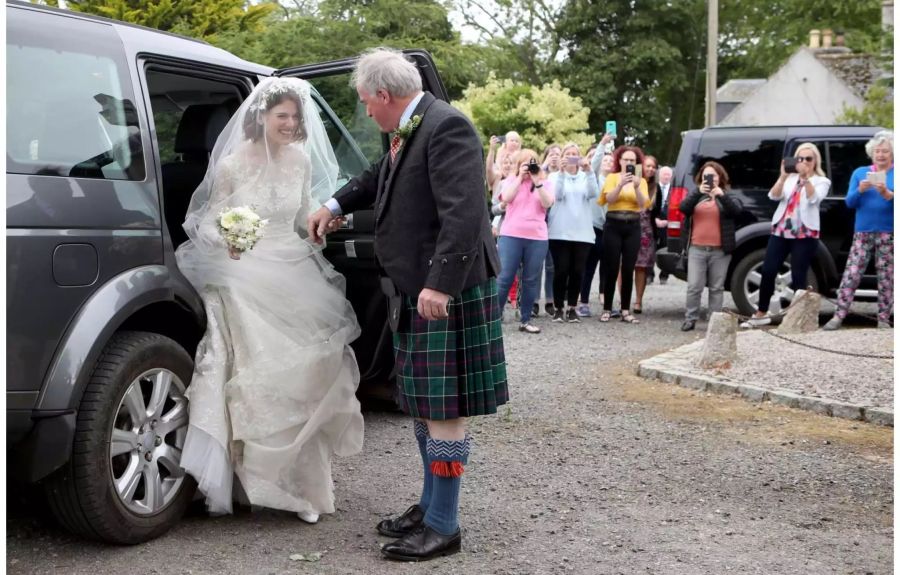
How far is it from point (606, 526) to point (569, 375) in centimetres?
385

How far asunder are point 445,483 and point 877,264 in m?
7.78

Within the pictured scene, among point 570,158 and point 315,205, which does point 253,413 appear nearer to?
point 315,205

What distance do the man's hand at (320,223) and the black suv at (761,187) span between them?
762cm

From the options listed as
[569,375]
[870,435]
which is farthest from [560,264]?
[870,435]

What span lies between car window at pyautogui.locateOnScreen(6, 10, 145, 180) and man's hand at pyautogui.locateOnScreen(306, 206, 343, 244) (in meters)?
0.76

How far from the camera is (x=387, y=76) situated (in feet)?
13.4

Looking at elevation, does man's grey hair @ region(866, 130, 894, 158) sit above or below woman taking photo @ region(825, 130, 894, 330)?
above

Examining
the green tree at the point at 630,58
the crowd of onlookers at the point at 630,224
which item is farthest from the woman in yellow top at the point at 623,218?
the green tree at the point at 630,58

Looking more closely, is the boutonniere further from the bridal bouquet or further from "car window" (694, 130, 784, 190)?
"car window" (694, 130, 784, 190)

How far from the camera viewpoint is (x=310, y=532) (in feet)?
14.4

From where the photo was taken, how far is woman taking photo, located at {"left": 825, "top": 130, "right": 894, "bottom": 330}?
10125 mm

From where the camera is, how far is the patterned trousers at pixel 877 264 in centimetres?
1041

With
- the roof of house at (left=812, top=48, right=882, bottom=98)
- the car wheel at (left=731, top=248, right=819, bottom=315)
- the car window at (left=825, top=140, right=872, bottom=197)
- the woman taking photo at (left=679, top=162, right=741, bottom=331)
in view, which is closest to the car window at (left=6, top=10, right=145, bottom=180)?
the woman taking photo at (left=679, top=162, right=741, bottom=331)

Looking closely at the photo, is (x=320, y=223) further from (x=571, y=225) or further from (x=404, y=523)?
(x=571, y=225)
